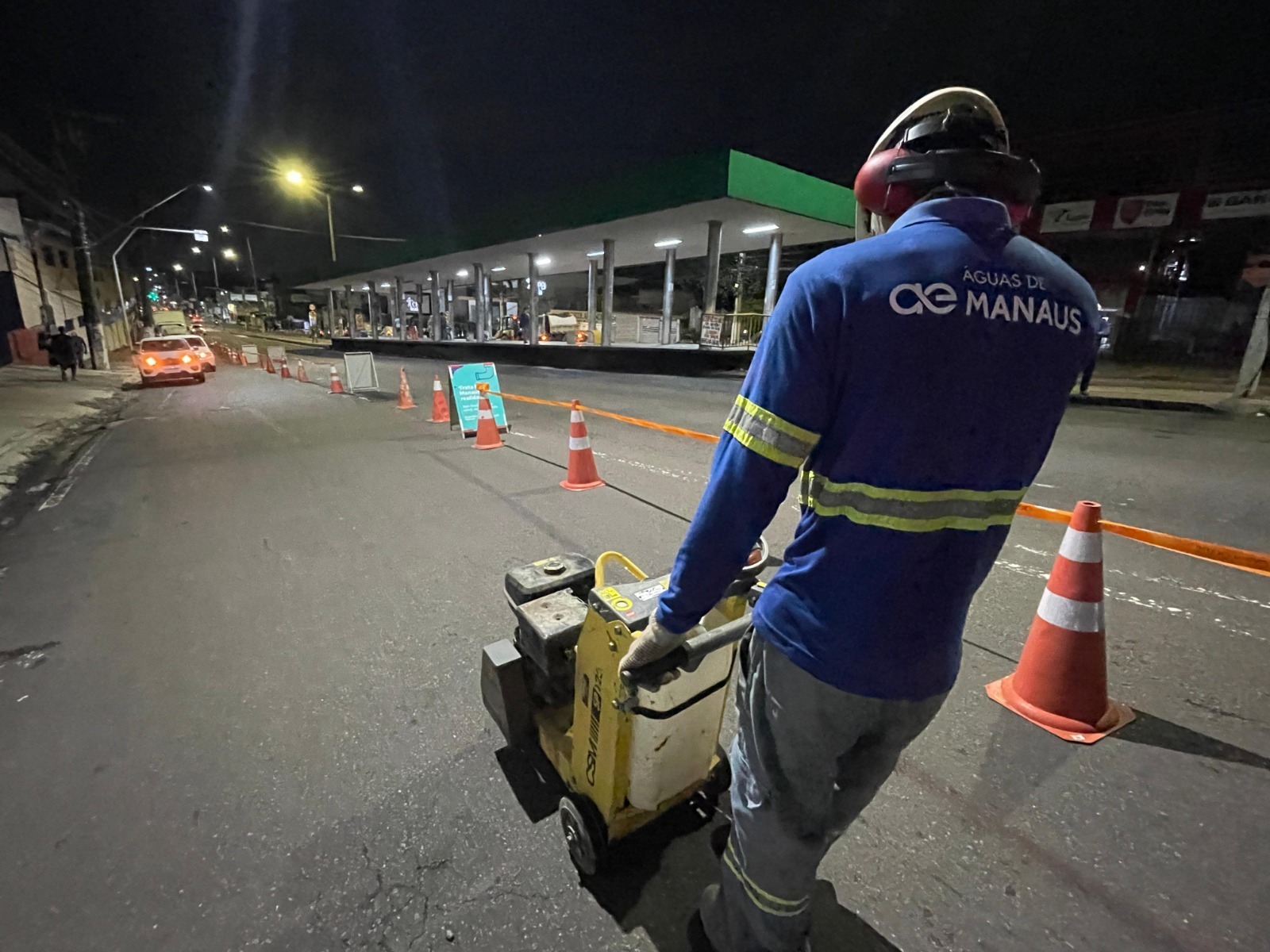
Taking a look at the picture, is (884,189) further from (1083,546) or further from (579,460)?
(579,460)

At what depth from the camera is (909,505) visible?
111cm

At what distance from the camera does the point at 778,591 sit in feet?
4.20

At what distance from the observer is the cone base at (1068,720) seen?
2527 millimetres

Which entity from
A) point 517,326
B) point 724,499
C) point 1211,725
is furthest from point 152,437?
point 517,326

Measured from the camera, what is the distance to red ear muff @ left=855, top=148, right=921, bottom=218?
1264 millimetres

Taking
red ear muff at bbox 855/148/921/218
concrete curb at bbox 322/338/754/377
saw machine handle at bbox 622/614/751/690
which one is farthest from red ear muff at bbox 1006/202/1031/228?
concrete curb at bbox 322/338/754/377

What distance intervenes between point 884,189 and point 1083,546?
224 cm

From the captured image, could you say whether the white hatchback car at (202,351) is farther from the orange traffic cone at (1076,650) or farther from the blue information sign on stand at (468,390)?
the orange traffic cone at (1076,650)

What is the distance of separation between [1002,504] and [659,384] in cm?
1573

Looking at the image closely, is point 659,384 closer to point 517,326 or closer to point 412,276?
point 517,326

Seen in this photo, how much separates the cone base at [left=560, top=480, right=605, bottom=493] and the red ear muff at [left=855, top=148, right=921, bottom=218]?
4848mm

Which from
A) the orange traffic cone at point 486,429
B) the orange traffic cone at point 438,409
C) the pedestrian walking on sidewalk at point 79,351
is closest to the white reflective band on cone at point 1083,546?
the orange traffic cone at point 486,429

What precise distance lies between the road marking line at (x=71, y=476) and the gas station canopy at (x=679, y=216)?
13911mm

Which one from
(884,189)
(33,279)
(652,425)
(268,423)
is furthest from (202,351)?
(884,189)
